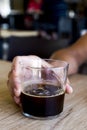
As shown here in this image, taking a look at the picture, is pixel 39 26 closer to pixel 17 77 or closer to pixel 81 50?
pixel 81 50

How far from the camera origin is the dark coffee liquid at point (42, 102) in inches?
24.3

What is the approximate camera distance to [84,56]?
1.38 meters

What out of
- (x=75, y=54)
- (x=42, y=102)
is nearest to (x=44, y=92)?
(x=42, y=102)

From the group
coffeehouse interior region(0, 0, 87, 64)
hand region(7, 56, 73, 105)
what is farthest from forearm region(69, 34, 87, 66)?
hand region(7, 56, 73, 105)

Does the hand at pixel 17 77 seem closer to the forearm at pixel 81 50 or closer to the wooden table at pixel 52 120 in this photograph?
the wooden table at pixel 52 120

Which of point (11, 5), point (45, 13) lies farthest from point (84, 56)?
point (11, 5)

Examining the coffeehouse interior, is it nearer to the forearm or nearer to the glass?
the forearm

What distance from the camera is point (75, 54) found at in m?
1.35

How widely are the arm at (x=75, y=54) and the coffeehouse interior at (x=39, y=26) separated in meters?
0.34

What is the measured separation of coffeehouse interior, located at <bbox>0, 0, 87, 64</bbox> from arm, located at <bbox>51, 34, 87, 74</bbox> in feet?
1.13

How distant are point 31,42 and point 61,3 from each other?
435 cm

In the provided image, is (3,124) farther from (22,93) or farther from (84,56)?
(84,56)

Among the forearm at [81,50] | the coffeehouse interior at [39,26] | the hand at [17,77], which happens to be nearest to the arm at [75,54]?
the forearm at [81,50]

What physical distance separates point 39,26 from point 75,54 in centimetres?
468
